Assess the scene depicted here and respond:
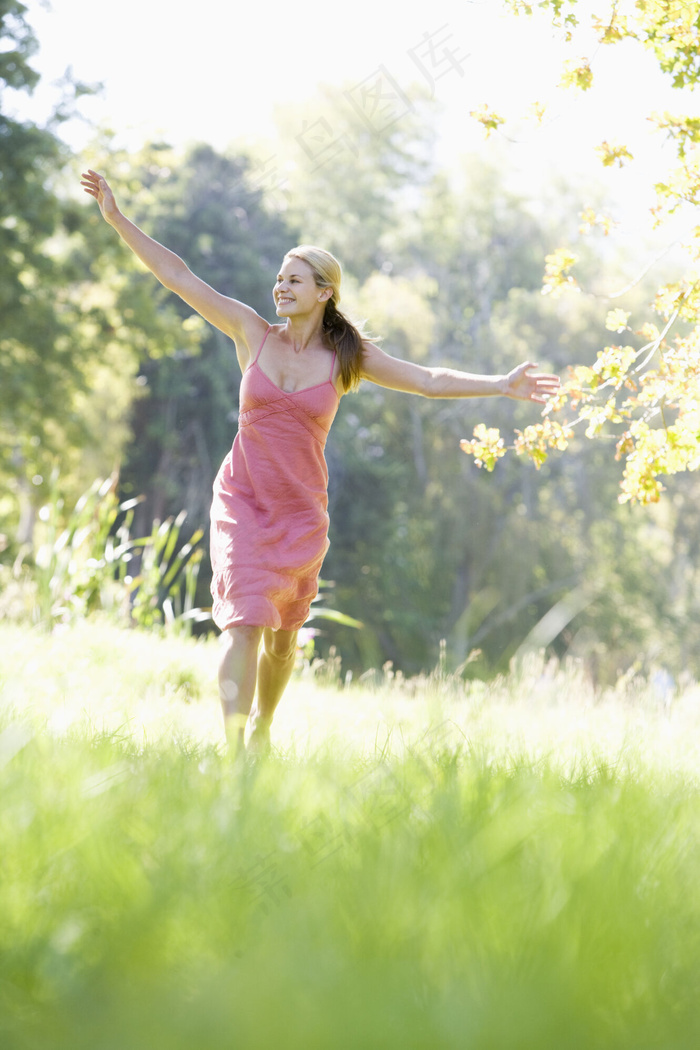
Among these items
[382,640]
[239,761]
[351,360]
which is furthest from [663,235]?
[239,761]

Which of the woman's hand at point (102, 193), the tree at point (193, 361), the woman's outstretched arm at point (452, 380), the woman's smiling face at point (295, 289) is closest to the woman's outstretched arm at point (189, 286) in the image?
the woman's hand at point (102, 193)

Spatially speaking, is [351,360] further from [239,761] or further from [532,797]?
[532,797]

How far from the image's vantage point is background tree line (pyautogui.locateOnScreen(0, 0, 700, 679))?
19.1 m

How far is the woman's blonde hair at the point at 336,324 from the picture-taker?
151 inches

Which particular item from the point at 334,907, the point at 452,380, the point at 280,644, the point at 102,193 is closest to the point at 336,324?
the point at 452,380

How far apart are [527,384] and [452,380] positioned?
290 mm

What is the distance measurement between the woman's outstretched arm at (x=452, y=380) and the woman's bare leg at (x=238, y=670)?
1025mm

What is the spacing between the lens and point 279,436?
3.67 m

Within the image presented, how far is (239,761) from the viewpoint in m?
2.39

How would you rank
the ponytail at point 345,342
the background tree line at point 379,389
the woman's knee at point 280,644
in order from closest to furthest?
1. the woman's knee at point 280,644
2. the ponytail at point 345,342
3. the background tree line at point 379,389

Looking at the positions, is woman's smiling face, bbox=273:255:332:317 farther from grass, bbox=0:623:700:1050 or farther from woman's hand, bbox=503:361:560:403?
grass, bbox=0:623:700:1050

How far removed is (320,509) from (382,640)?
2269 centimetres

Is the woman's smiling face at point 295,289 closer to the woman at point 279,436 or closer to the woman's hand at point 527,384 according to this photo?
the woman at point 279,436

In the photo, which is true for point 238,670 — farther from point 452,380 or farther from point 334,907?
point 334,907
